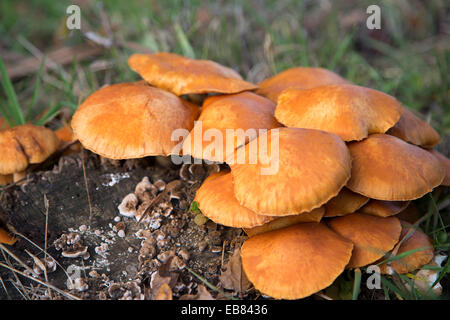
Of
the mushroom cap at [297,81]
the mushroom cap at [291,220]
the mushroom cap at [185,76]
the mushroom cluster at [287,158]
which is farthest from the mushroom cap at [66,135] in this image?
the mushroom cap at [291,220]

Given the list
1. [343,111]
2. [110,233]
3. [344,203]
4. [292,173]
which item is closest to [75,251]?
[110,233]

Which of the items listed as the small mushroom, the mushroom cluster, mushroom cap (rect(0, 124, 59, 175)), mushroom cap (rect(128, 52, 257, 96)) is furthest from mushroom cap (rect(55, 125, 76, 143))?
the small mushroom

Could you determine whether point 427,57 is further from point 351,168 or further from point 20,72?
point 20,72

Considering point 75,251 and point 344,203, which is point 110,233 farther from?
point 344,203

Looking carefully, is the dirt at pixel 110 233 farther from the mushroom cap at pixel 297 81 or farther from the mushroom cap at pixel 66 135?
the mushroom cap at pixel 297 81
